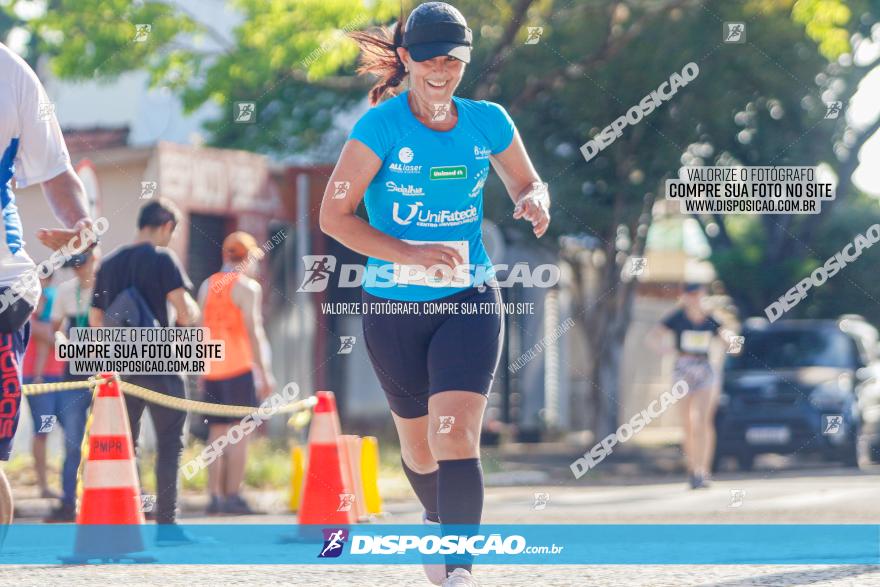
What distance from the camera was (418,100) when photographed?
5.25 metres

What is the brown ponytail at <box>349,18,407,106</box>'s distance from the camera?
564 centimetres

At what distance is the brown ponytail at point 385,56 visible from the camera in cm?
564

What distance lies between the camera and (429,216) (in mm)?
5234

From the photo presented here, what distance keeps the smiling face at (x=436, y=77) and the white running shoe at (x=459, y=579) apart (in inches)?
60.7

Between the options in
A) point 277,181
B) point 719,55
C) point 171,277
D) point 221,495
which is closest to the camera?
point 171,277

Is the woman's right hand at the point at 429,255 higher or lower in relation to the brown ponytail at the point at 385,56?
lower

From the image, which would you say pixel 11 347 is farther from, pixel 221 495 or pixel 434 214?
pixel 221 495

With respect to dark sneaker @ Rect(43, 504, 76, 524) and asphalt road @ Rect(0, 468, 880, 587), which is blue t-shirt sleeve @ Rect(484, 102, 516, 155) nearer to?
asphalt road @ Rect(0, 468, 880, 587)

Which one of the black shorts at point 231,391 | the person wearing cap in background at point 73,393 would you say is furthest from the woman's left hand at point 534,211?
the person wearing cap in background at point 73,393

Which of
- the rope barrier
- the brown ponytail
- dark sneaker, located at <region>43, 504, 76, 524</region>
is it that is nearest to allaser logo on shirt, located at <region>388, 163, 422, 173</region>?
the brown ponytail

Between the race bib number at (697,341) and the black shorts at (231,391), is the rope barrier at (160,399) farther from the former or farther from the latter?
the race bib number at (697,341)

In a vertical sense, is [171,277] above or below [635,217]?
below

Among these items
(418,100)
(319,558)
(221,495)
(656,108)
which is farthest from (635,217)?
(418,100)

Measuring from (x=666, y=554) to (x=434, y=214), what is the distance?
106 inches
